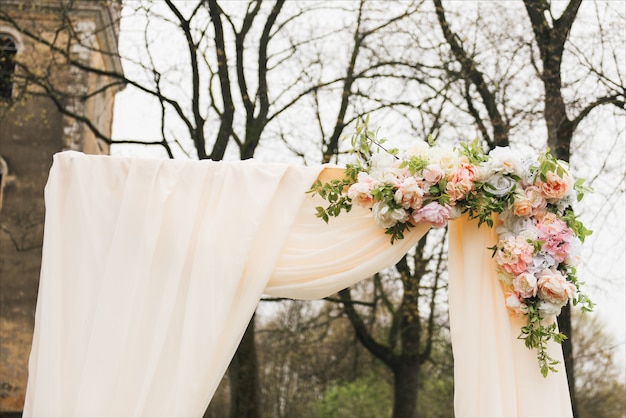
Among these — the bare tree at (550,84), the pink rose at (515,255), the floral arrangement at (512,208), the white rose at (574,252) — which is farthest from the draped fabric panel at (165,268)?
the bare tree at (550,84)

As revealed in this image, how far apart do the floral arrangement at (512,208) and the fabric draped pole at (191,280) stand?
0.38 ft

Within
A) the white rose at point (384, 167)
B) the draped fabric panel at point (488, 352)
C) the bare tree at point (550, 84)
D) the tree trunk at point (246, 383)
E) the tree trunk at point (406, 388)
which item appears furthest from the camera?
the tree trunk at point (406, 388)

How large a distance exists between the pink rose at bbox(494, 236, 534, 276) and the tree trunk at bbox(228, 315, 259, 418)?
19.9 feet

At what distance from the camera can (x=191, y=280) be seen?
3.86m

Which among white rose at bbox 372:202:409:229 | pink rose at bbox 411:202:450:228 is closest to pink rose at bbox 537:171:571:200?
pink rose at bbox 411:202:450:228

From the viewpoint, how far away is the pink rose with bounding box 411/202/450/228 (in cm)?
381

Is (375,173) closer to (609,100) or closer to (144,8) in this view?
(609,100)

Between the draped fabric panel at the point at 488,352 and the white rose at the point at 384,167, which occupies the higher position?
the white rose at the point at 384,167

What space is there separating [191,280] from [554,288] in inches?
70.7

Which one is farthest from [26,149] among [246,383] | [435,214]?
[435,214]

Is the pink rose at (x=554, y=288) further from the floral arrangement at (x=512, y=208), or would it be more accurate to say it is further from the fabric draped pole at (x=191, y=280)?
the fabric draped pole at (x=191, y=280)

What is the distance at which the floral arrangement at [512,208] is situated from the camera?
3.73 m

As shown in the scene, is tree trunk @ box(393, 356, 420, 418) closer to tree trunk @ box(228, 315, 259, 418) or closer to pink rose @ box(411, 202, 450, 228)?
tree trunk @ box(228, 315, 259, 418)

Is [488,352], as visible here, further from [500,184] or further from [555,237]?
[500,184]
